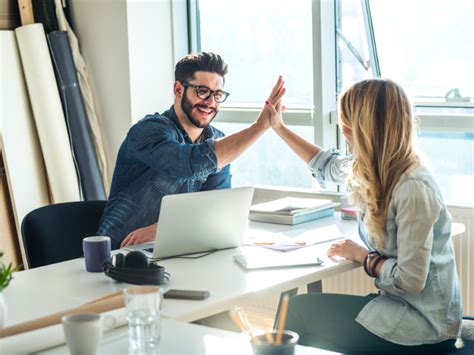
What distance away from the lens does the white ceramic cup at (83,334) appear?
5.33ft

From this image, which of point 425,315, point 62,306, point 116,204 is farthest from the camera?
point 116,204

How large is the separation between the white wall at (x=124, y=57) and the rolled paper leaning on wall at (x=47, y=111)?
0.25 meters

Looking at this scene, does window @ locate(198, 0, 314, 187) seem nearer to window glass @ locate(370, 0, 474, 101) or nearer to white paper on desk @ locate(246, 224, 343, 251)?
window glass @ locate(370, 0, 474, 101)

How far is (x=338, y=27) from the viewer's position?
4254 millimetres

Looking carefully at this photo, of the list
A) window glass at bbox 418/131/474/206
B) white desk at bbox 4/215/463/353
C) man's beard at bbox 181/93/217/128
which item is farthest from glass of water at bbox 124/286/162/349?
window glass at bbox 418/131/474/206

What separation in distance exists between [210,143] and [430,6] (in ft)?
4.77

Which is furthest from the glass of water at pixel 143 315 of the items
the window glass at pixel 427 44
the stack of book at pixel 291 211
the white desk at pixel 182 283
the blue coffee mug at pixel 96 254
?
the window glass at pixel 427 44

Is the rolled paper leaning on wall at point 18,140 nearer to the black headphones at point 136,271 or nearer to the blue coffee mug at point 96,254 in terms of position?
the blue coffee mug at point 96,254

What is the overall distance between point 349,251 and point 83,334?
1.21m

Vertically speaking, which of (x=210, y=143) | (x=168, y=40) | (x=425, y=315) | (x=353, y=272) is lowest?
(x=353, y=272)

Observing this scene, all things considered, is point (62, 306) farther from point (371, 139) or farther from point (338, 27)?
Answer: point (338, 27)

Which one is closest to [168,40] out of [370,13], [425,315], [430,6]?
[370,13]

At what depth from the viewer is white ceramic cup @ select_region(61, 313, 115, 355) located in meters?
1.62

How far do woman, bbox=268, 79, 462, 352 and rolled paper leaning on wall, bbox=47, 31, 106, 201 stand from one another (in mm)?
2346
